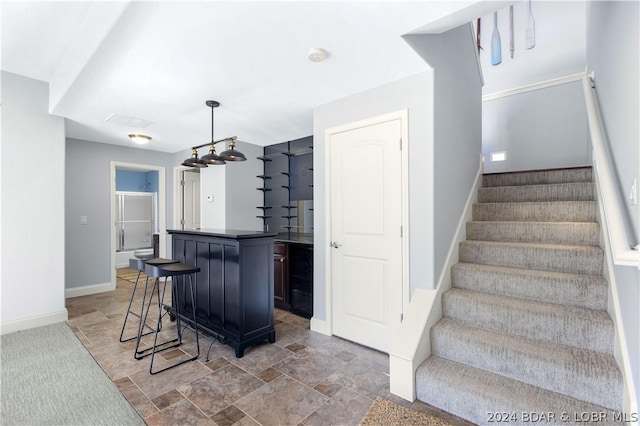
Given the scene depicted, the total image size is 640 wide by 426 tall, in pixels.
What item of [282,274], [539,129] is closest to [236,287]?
[282,274]

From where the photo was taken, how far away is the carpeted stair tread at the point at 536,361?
1596 mm

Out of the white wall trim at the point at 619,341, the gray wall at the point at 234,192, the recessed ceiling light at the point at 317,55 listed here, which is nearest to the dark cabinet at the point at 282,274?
the gray wall at the point at 234,192

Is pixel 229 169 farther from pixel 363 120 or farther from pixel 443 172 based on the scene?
pixel 443 172

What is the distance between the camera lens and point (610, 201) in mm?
1559

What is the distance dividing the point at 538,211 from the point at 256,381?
116 inches

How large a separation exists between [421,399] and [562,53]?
504cm

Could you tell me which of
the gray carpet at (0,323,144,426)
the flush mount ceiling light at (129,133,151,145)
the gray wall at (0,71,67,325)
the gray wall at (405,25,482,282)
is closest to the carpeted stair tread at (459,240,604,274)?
the gray wall at (405,25,482,282)

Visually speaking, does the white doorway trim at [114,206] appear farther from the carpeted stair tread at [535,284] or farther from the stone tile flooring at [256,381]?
the carpeted stair tread at [535,284]

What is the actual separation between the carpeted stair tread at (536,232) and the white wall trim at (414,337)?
22.1 inches

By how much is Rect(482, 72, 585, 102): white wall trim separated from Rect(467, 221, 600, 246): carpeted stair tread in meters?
2.80

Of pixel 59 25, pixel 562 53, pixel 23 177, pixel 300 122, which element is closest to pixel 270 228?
pixel 300 122

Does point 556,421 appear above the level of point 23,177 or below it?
below

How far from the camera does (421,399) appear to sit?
6.46 feet

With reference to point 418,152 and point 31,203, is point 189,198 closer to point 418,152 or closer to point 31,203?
point 31,203
